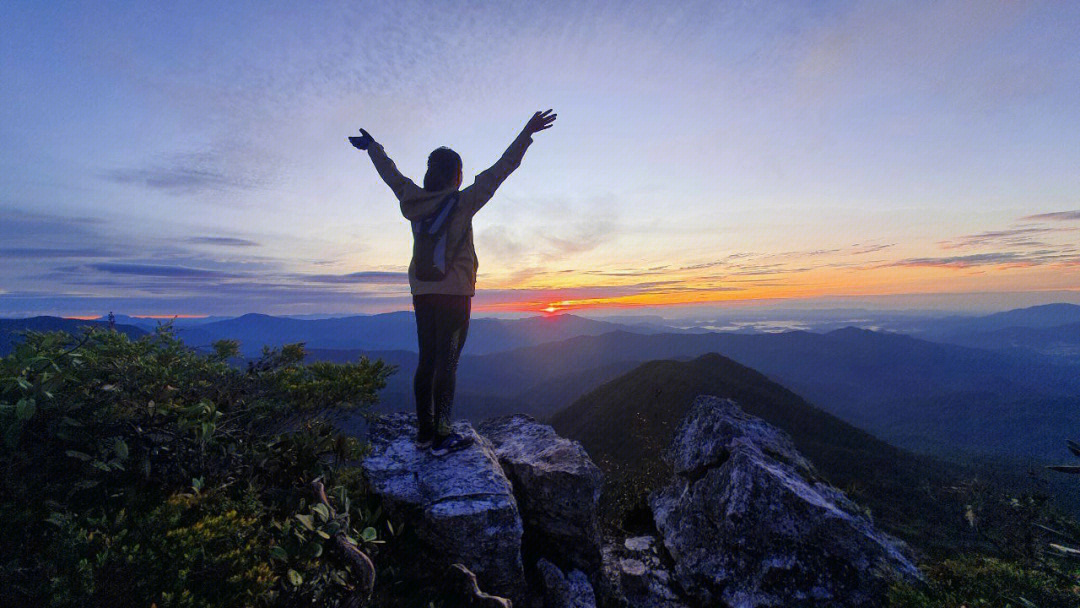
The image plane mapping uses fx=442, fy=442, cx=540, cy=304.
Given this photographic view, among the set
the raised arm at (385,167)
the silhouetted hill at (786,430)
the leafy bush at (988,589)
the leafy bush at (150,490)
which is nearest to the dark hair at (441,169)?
the raised arm at (385,167)

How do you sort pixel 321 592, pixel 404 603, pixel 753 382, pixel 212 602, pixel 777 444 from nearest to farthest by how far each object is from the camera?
pixel 212 602, pixel 321 592, pixel 404 603, pixel 777 444, pixel 753 382

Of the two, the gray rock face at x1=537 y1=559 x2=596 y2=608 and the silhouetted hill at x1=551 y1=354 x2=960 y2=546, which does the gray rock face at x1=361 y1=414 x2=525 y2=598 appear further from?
the silhouetted hill at x1=551 y1=354 x2=960 y2=546

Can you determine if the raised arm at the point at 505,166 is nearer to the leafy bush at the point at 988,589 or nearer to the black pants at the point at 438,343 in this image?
the black pants at the point at 438,343

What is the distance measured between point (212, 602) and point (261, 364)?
3914mm

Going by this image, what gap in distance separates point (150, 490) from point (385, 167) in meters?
4.60

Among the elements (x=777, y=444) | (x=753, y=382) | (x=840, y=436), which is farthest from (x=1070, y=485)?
(x=777, y=444)

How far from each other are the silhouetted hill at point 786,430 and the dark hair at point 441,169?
2200 inches

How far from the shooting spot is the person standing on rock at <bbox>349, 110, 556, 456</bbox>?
5773 mm

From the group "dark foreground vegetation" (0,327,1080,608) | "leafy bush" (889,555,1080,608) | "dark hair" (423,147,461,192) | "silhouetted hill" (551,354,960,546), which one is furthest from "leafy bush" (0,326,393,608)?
"silhouetted hill" (551,354,960,546)

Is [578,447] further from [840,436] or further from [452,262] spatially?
[840,436]

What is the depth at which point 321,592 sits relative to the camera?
390cm

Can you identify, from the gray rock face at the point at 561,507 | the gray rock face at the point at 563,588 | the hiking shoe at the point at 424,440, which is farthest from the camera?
the gray rock face at the point at 561,507

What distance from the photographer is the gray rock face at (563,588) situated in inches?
233

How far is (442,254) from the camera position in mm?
5723
